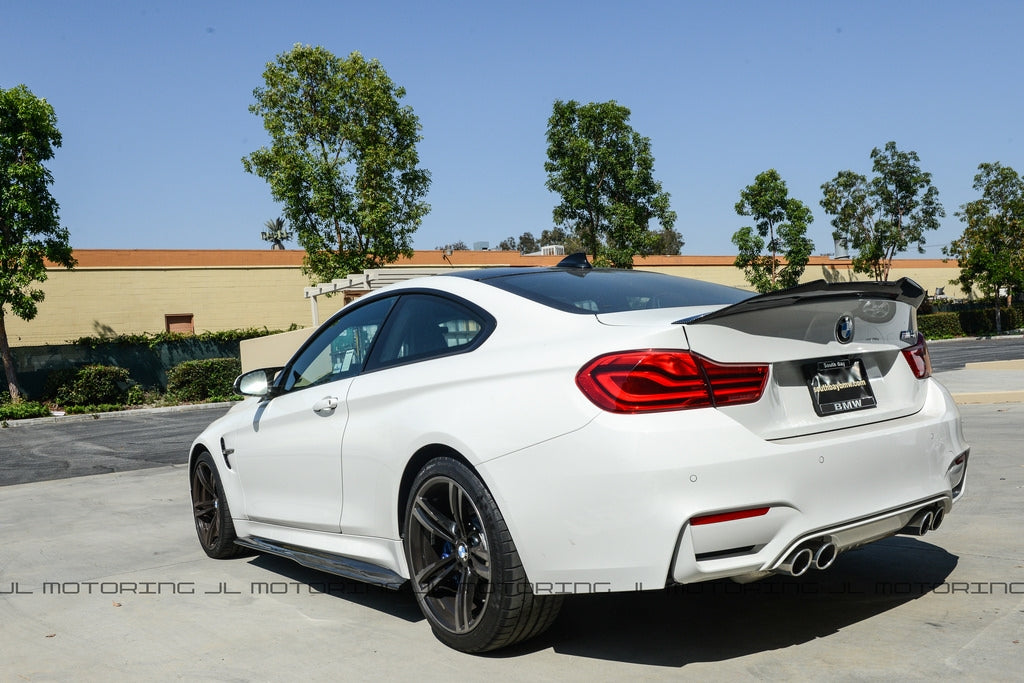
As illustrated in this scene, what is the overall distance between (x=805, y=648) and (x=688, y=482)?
3.27 feet

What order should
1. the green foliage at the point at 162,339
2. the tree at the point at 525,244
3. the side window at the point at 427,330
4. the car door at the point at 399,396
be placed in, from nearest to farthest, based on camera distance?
1. the car door at the point at 399,396
2. the side window at the point at 427,330
3. the green foliage at the point at 162,339
4. the tree at the point at 525,244

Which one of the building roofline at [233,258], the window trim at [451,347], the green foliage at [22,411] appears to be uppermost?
the building roofline at [233,258]

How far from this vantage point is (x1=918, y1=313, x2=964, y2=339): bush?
47.2 m

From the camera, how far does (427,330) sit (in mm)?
4207

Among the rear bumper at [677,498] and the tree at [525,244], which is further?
the tree at [525,244]

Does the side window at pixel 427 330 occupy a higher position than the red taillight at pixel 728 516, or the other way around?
the side window at pixel 427 330

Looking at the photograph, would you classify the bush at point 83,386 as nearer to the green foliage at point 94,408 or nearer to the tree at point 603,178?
the green foliage at point 94,408

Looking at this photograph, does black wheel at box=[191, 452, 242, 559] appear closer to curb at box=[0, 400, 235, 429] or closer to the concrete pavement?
the concrete pavement

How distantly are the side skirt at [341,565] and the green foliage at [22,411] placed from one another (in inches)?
826

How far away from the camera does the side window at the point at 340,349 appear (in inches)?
180

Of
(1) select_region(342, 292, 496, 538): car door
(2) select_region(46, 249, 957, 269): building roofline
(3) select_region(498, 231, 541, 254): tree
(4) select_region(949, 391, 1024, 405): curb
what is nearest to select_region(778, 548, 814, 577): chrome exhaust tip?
(1) select_region(342, 292, 496, 538): car door

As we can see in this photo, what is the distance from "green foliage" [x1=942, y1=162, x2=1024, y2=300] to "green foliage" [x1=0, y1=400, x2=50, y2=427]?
43.0 meters

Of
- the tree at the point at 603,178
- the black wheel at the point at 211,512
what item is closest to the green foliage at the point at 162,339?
the tree at the point at 603,178

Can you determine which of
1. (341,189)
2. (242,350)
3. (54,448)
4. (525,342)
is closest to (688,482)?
(525,342)
